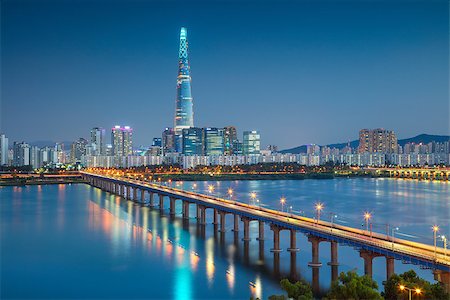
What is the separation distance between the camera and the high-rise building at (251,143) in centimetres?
14588

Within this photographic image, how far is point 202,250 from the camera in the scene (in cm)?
2527

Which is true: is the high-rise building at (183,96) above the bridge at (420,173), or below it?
above

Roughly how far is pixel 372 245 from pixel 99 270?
35.6 feet

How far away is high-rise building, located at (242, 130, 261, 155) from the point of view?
146 m

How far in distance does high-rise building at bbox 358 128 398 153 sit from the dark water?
119551 mm

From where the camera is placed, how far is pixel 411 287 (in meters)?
12.8

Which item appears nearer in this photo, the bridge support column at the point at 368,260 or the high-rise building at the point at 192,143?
the bridge support column at the point at 368,260

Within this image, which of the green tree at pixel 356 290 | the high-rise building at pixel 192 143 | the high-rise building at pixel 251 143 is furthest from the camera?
the high-rise building at pixel 251 143

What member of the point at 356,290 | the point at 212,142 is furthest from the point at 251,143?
the point at 356,290

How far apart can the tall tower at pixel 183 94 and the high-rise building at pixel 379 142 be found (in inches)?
1981

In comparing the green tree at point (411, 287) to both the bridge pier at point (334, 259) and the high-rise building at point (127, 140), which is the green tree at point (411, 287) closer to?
the bridge pier at point (334, 259)

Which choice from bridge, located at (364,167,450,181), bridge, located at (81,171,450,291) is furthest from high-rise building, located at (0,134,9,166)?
bridge, located at (81,171,450,291)

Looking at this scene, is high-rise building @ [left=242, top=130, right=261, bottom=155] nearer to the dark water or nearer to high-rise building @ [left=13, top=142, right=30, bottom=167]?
high-rise building @ [left=13, top=142, right=30, bottom=167]

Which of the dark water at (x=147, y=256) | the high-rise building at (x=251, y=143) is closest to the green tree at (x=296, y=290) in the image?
the dark water at (x=147, y=256)
